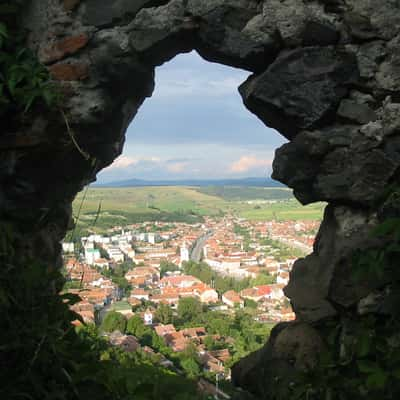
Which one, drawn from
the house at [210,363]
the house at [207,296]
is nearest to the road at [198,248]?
the house at [207,296]

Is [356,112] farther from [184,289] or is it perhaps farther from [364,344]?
[184,289]

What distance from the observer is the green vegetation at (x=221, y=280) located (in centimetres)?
1745

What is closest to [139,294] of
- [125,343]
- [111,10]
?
[125,343]

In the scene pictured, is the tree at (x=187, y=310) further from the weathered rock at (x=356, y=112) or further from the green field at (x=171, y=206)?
the weathered rock at (x=356, y=112)

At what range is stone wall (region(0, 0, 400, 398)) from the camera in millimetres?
2186

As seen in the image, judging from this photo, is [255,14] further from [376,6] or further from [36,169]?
[36,169]

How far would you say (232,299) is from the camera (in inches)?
573

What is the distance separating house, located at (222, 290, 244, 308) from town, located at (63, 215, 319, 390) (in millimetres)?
29

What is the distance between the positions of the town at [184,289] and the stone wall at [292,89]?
919 mm

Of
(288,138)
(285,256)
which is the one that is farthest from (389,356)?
(285,256)

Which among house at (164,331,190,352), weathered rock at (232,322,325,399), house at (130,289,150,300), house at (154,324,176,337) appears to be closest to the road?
house at (130,289,150,300)

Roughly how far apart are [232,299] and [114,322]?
7.65 meters

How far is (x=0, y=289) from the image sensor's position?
1990 mm

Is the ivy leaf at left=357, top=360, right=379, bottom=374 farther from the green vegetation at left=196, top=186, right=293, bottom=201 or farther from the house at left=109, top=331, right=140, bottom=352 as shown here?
the green vegetation at left=196, top=186, right=293, bottom=201
